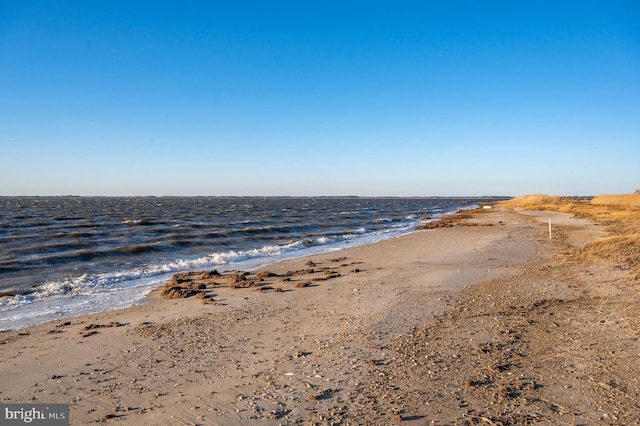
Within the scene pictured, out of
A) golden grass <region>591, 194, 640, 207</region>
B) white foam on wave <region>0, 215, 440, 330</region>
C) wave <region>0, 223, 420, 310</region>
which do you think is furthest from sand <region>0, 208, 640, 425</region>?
golden grass <region>591, 194, 640, 207</region>

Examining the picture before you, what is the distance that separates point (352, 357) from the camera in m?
6.97

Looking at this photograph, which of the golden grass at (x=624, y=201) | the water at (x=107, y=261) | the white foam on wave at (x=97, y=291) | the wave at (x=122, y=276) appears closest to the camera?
the white foam on wave at (x=97, y=291)

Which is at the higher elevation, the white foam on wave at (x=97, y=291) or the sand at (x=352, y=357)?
the sand at (x=352, y=357)

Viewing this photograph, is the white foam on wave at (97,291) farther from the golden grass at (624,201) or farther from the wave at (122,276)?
the golden grass at (624,201)

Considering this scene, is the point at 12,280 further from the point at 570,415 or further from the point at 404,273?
the point at 570,415

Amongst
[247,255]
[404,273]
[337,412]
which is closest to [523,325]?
[337,412]

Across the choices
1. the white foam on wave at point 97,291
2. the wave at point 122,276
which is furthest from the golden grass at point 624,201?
the white foam on wave at point 97,291

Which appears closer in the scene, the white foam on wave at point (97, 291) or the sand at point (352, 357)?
the sand at point (352, 357)

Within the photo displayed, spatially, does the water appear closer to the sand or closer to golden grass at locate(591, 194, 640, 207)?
the sand

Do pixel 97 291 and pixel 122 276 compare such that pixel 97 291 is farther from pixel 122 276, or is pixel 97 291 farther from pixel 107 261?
pixel 107 261

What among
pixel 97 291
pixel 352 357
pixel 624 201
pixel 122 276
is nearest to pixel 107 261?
pixel 122 276

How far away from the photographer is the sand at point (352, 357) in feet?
17.4

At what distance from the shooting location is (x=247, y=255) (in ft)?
74.5

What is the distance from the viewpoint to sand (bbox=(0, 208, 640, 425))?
5301 mm
